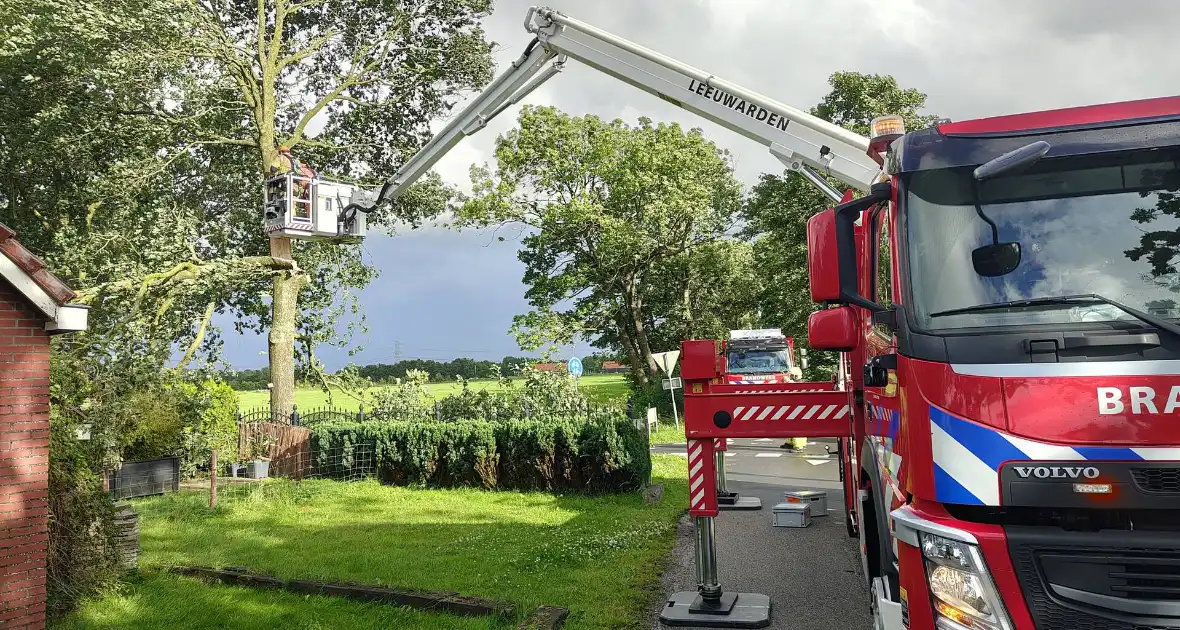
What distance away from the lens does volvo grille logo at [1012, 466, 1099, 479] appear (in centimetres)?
292

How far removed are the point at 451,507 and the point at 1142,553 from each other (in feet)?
35.6

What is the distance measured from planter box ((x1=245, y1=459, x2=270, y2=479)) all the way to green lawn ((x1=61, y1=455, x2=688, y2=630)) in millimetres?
2022

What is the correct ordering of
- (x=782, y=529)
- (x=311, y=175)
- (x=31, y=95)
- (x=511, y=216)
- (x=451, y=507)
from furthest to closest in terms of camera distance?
(x=511, y=216), (x=31, y=95), (x=311, y=175), (x=451, y=507), (x=782, y=529)

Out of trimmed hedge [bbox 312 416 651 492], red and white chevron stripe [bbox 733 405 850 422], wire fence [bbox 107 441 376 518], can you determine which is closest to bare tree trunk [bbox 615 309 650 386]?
wire fence [bbox 107 441 376 518]

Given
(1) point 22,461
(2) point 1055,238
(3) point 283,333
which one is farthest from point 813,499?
(3) point 283,333

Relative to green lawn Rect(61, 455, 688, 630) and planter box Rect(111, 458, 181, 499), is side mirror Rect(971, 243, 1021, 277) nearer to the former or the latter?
green lawn Rect(61, 455, 688, 630)

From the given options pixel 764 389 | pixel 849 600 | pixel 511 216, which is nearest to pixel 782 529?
pixel 849 600

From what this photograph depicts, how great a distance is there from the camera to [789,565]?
27.5 ft

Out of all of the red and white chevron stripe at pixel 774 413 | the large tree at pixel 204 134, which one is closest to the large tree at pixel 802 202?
the large tree at pixel 204 134

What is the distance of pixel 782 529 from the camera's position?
10281 millimetres

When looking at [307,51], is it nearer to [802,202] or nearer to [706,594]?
[802,202]

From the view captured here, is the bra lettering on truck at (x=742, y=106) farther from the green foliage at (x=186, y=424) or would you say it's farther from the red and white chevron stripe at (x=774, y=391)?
the green foliage at (x=186, y=424)

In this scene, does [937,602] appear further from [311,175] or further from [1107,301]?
[311,175]

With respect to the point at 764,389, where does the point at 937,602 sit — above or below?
below
